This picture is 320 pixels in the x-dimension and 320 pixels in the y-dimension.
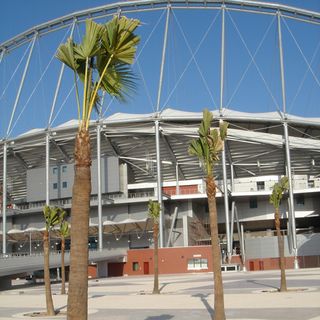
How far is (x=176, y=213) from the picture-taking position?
70000mm

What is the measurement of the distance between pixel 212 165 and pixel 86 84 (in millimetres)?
5756

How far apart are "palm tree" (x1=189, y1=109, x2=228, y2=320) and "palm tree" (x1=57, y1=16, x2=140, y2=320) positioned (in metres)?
4.76

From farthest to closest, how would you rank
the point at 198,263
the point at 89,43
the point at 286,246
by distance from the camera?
the point at 286,246
the point at 198,263
the point at 89,43

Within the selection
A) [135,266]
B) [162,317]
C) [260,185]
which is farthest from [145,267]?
[162,317]

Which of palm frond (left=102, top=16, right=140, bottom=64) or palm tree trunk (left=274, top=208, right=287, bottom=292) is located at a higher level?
palm frond (left=102, top=16, right=140, bottom=64)

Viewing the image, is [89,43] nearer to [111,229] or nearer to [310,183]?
[111,229]

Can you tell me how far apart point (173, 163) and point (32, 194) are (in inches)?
812

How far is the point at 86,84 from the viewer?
8.72 metres

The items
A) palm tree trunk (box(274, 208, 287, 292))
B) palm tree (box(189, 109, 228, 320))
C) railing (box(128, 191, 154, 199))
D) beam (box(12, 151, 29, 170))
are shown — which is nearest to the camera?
palm tree (box(189, 109, 228, 320))

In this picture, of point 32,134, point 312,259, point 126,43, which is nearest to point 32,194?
point 32,134

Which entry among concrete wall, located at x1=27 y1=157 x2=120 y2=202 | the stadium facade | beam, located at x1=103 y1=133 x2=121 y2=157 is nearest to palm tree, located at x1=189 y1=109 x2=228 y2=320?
the stadium facade

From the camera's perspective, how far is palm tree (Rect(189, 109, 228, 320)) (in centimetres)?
1297

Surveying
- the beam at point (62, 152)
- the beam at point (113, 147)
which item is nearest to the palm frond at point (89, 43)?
the beam at point (113, 147)

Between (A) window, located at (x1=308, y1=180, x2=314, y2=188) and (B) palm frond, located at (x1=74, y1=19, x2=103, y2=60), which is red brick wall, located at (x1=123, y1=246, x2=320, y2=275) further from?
(B) palm frond, located at (x1=74, y1=19, x2=103, y2=60)
